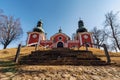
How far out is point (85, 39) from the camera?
28922mm

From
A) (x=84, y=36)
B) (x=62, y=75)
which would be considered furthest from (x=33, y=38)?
(x=62, y=75)

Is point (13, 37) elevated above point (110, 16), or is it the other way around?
point (110, 16)

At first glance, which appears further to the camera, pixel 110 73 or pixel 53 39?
pixel 53 39

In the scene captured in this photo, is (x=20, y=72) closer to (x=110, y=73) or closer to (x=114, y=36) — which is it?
(x=110, y=73)

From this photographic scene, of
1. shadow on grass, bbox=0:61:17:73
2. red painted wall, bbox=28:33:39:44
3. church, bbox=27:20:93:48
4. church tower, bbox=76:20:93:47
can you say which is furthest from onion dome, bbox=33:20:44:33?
shadow on grass, bbox=0:61:17:73

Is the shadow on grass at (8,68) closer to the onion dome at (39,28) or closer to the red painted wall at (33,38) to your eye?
the red painted wall at (33,38)

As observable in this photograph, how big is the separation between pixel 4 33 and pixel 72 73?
25217mm

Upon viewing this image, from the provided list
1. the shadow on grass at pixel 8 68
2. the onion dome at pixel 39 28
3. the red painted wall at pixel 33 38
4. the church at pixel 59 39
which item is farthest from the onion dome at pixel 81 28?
the shadow on grass at pixel 8 68

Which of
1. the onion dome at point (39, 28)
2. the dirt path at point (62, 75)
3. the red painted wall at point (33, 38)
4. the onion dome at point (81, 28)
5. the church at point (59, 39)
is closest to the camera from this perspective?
the dirt path at point (62, 75)

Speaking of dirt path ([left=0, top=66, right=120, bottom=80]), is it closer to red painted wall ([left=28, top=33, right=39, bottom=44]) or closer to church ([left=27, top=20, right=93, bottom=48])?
church ([left=27, top=20, right=93, bottom=48])

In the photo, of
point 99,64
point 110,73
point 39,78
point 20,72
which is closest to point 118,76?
point 110,73

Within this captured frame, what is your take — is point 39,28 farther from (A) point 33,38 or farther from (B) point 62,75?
(B) point 62,75

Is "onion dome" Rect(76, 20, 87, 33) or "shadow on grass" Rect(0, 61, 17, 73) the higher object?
"onion dome" Rect(76, 20, 87, 33)

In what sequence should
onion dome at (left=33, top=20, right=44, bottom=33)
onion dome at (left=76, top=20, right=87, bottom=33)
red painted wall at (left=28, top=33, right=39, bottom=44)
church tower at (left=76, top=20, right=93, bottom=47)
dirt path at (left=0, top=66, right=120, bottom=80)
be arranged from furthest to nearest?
onion dome at (left=33, top=20, right=44, bottom=33) → onion dome at (left=76, top=20, right=87, bottom=33) → red painted wall at (left=28, top=33, right=39, bottom=44) → church tower at (left=76, top=20, right=93, bottom=47) → dirt path at (left=0, top=66, right=120, bottom=80)
